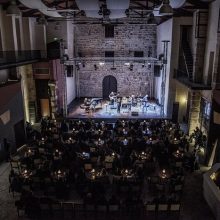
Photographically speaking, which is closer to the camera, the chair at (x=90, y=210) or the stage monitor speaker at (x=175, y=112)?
the chair at (x=90, y=210)

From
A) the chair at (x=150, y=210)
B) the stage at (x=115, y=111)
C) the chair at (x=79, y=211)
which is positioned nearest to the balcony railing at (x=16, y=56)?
the stage at (x=115, y=111)

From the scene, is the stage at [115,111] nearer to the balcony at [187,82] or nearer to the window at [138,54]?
the balcony at [187,82]

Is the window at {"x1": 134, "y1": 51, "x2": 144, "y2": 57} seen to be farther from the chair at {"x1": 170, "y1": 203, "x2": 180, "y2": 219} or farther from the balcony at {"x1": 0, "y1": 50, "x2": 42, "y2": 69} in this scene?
the chair at {"x1": 170, "y1": 203, "x2": 180, "y2": 219}

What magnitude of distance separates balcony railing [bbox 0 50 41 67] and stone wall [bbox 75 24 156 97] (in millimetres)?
7004

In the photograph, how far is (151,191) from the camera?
11.9 m

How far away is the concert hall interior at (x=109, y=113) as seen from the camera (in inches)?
423

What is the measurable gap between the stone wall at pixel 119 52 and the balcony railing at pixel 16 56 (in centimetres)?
700

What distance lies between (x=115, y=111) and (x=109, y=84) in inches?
225

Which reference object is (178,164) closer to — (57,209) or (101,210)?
(101,210)

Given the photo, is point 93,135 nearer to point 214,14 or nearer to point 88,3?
point 88,3

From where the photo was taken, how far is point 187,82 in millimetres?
17016

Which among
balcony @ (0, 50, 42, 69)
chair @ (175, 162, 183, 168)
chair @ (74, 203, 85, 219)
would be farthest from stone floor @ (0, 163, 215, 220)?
balcony @ (0, 50, 42, 69)

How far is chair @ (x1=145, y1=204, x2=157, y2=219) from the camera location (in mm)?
9459

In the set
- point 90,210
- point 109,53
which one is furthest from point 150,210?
point 109,53
